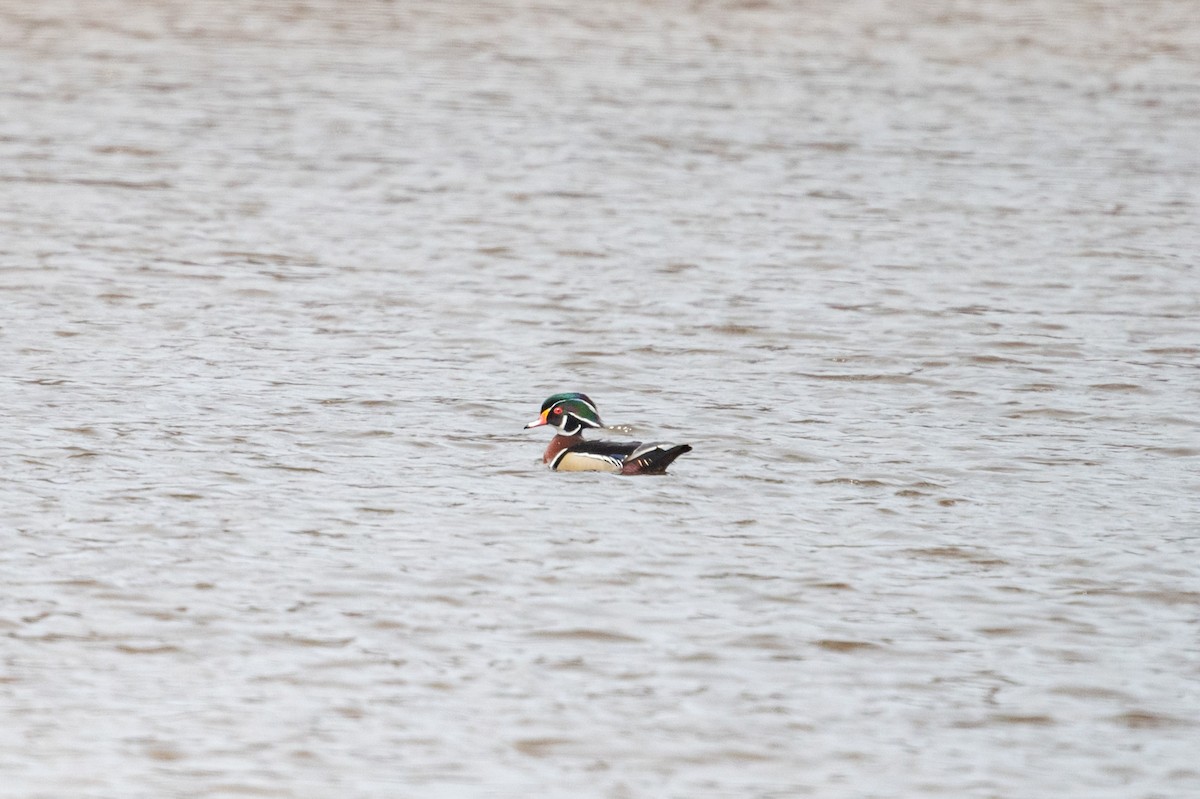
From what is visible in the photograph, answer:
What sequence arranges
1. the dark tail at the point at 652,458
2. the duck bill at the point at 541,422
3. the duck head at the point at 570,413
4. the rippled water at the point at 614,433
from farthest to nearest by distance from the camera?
the duck bill at the point at 541,422
the duck head at the point at 570,413
the dark tail at the point at 652,458
the rippled water at the point at 614,433

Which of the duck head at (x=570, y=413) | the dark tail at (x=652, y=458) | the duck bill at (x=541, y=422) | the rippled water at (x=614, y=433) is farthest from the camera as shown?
the duck bill at (x=541, y=422)

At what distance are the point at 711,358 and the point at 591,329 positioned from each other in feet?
4.42

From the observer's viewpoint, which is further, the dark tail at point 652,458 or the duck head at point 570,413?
the duck head at point 570,413

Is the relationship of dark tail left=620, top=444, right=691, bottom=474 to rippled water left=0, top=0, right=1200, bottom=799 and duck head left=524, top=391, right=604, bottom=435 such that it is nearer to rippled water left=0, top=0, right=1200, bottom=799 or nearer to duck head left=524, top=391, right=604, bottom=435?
rippled water left=0, top=0, right=1200, bottom=799

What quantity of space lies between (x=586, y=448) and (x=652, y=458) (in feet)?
1.53

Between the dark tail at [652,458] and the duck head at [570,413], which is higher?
the duck head at [570,413]

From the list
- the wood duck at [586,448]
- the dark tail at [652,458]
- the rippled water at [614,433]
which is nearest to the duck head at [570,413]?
the wood duck at [586,448]

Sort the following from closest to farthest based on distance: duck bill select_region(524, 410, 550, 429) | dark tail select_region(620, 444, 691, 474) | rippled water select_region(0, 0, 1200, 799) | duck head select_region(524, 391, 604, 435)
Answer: rippled water select_region(0, 0, 1200, 799) → dark tail select_region(620, 444, 691, 474) → duck head select_region(524, 391, 604, 435) → duck bill select_region(524, 410, 550, 429)

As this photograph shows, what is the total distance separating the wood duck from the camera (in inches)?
531

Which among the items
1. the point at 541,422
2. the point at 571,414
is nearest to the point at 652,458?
the point at 571,414

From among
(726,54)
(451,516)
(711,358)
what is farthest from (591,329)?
(726,54)

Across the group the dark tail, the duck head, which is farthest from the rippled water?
the duck head

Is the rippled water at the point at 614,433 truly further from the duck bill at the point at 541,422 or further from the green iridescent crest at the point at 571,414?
the green iridescent crest at the point at 571,414

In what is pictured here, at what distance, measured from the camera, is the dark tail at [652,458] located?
13.4 meters
